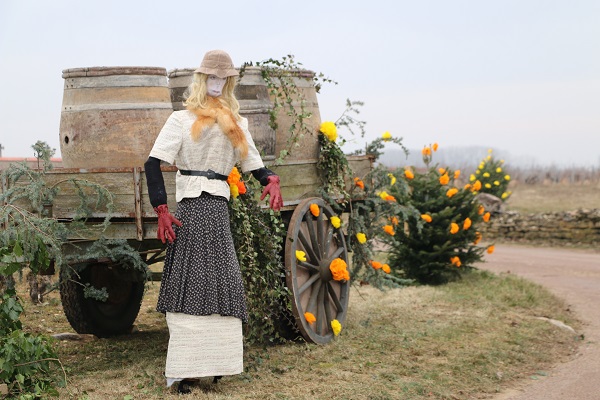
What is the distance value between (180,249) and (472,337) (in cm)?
328

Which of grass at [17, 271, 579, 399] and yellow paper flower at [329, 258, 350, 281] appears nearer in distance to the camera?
grass at [17, 271, 579, 399]

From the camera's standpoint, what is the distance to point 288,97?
645 cm

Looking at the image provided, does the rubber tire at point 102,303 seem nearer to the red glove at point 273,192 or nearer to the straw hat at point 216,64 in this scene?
the red glove at point 273,192

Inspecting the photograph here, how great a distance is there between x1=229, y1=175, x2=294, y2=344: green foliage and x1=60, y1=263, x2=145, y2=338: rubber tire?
1.03 metres

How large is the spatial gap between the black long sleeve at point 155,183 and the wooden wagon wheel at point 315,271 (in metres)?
1.39

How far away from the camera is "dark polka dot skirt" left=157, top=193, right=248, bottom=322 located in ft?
16.8

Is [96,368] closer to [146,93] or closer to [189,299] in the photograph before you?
[189,299]

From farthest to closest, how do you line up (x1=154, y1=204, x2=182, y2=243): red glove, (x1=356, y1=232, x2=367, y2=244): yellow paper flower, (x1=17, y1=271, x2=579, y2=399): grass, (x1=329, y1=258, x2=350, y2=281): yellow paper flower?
(x1=356, y1=232, x2=367, y2=244): yellow paper flower < (x1=329, y1=258, x2=350, y2=281): yellow paper flower < (x1=17, y1=271, x2=579, y2=399): grass < (x1=154, y1=204, x2=182, y2=243): red glove

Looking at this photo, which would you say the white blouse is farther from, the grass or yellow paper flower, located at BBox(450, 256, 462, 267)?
yellow paper flower, located at BBox(450, 256, 462, 267)

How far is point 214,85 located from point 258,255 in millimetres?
1315

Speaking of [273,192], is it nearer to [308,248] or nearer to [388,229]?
[308,248]

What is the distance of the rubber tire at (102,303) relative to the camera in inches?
264

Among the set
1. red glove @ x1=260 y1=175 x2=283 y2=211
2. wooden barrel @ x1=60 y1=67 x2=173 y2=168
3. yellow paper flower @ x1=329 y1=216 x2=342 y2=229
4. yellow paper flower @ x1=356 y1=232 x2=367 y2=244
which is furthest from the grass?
wooden barrel @ x1=60 y1=67 x2=173 y2=168

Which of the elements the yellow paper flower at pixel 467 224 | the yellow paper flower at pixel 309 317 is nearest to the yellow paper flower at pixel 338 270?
the yellow paper flower at pixel 309 317
